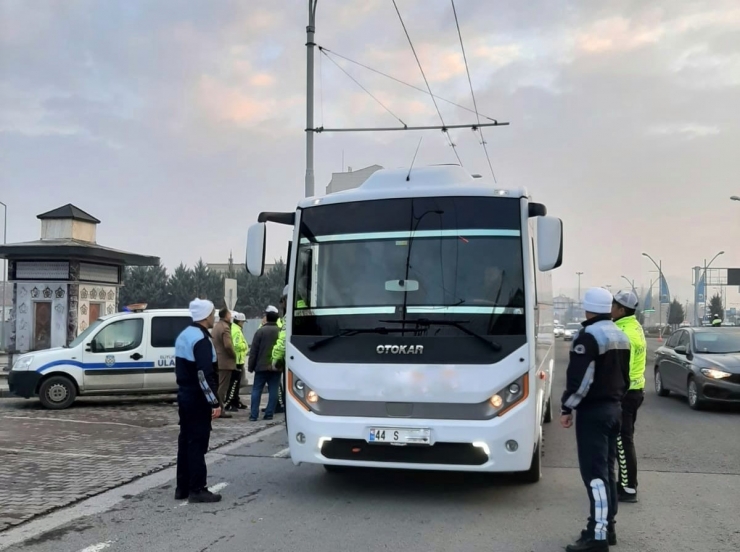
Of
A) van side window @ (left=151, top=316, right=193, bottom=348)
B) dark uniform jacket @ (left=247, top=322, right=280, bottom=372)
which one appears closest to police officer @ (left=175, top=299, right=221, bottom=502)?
dark uniform jacket @ (left=247, top=322, right=280, bottom=372)

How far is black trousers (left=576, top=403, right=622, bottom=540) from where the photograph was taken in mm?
5324

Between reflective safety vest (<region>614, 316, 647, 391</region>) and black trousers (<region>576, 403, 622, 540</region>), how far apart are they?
137 cm

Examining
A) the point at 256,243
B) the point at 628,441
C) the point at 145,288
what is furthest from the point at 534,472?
the point at 145,288

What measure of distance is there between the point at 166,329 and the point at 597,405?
35.7ft

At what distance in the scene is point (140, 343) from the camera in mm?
14602

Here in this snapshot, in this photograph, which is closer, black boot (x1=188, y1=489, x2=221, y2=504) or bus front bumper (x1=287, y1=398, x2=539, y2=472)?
bus front bumper (x1=287, y1=398, x2=539, y2=472)

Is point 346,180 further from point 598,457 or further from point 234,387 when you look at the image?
point 598,457

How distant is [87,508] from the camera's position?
670cm

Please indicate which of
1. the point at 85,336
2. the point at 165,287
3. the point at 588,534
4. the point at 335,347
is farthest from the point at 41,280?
the point at 165,287

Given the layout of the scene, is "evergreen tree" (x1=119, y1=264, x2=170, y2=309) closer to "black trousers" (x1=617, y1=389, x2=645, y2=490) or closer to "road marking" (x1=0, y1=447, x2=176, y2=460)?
"road marking" (x1=0, y1=447, x2=176, y2=460)

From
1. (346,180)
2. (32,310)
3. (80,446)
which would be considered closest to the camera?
(80,446)

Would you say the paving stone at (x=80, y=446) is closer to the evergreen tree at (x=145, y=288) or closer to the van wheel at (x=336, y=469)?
the van wheel at (x=336, y=469)

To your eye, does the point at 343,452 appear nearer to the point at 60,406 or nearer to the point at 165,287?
the point at 60,406

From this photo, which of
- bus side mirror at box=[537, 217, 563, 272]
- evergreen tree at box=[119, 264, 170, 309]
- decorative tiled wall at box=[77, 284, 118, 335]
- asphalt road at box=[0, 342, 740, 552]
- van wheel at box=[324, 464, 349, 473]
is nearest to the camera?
asphalt road at box=[0, 342, 740, 552]
